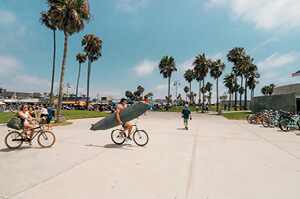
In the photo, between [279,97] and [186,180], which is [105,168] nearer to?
[186,180]

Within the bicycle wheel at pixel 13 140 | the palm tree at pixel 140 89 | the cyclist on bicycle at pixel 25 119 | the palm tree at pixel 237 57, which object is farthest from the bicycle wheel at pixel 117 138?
the palm tree at pixel 140 89

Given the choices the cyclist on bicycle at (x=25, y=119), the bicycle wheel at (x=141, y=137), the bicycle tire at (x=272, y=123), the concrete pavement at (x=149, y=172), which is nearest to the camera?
the concrete pavement at (x=149, y=172)

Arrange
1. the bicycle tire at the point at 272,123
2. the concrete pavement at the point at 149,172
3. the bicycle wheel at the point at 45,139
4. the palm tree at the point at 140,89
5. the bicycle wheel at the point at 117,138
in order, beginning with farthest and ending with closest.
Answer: the palm tree at the point at 140,89 < the bicycle tire at the point at 272,123 < the bicycle wheel at the point at 117,138 < the bicycle wheel at the point at 45,139 < the concrete pavement at the point at 149,172

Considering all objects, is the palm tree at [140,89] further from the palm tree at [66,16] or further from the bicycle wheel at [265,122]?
the bicycle wheel at [265,122]

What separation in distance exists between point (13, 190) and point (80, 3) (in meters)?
14.3

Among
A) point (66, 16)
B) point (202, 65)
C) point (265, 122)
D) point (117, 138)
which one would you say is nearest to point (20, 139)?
point (117, 138)

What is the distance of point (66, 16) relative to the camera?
1246cm

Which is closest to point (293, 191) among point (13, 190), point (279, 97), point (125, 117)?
point (125, 117)

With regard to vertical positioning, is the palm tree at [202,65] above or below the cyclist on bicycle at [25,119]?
above

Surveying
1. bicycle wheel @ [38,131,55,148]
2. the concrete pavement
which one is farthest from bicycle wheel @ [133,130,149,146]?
bicycle wheel @ [38,131,55,148]

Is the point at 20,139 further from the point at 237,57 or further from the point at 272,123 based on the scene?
the point at 237,57

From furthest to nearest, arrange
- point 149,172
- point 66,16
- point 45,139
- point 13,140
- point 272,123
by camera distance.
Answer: point 66,16
point 272,123
point 45,139
point 13,140
point 149,172

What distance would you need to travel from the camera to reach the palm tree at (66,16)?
12.1m

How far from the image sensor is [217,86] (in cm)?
4084
